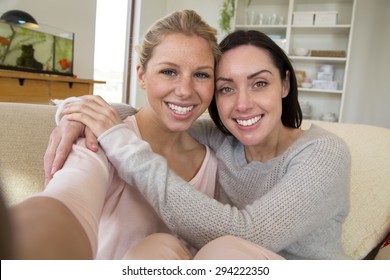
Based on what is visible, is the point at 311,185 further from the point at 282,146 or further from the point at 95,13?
the point at 95,13

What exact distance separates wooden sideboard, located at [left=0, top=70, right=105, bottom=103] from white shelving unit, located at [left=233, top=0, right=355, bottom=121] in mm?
1981

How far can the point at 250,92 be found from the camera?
3.05 feet

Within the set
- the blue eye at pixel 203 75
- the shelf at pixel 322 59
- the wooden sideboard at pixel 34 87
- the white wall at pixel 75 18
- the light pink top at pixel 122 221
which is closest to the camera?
the light pink top at pixel 122 221

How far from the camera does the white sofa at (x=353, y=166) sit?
956 millimetres

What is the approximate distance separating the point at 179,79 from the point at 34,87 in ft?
6.10

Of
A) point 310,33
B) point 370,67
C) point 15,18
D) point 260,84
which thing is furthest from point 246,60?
point 370,67

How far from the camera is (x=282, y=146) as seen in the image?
0.97m

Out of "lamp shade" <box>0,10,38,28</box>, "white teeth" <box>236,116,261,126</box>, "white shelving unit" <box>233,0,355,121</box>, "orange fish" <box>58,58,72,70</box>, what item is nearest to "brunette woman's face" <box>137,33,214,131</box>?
"white teeth" <box>236,116,261,126</box>

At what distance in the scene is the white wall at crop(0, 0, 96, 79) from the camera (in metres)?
2.73

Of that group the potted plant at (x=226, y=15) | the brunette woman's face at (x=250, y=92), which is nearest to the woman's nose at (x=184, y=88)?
the brunette woman's face at (x=250, y=92)

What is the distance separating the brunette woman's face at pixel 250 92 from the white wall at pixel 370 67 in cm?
334

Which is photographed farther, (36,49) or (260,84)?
(36,49)

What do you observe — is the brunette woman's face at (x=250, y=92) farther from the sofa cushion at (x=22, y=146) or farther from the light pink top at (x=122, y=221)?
the sofa cushion at (x=22, y=146)

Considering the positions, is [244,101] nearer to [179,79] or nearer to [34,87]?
[179,79]
